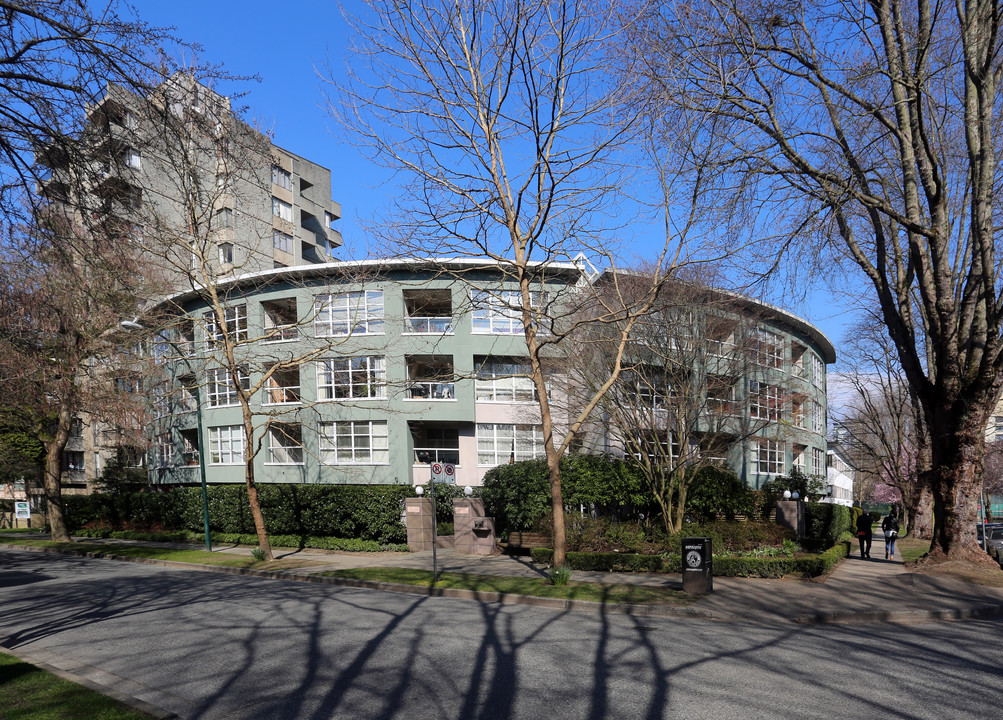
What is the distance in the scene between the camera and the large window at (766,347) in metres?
25.9

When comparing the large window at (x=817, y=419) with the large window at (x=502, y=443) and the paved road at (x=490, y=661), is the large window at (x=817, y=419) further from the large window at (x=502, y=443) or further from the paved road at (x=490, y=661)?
the paved road at (x=490, y=661)

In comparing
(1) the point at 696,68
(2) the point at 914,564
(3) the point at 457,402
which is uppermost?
(1) the point at 696,68

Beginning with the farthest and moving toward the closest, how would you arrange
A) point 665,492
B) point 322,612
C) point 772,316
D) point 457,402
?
point 457,402 → point 772,316 → point 665,492 → point 322,612

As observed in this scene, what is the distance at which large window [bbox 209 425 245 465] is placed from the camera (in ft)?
121

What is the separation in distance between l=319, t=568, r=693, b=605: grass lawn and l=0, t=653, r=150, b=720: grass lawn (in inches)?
350

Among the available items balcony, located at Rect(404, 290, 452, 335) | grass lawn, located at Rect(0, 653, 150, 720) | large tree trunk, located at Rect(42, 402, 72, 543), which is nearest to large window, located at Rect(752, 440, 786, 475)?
balcony, located at Rect(404, 290, 452, 335)

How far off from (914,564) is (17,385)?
2889 cm

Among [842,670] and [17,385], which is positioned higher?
[17,385]

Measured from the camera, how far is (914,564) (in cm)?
1866

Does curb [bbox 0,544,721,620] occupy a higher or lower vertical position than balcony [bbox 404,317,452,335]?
lower

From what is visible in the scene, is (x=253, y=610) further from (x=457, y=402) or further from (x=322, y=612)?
(x=457, y=402)

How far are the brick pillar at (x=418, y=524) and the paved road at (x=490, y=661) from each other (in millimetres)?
12610

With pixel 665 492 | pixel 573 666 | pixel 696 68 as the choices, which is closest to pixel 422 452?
pixel 665 492

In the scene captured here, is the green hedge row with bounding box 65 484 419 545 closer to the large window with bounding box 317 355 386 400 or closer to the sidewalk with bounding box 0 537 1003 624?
the large window with bounding box 317 355 386 400
